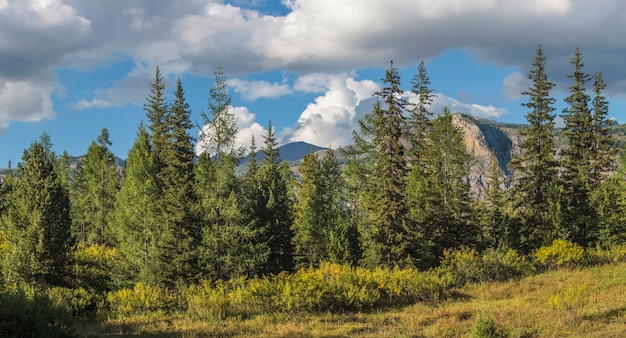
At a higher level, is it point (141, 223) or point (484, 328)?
point (141, 223)

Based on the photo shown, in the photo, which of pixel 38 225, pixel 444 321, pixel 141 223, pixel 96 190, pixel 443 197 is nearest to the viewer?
pixel 444 321

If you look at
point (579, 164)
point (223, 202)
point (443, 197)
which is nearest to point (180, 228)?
point (223, 202)

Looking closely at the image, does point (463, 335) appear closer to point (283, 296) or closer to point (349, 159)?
point (283, 296)

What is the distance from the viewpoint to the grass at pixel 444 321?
16.6 meters

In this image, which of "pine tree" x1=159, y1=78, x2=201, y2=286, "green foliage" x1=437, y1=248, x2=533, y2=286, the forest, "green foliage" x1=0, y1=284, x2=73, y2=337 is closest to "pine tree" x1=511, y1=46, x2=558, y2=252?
the forest

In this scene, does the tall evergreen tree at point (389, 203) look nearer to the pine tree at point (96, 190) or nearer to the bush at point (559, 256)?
the bush at point (559, 256)

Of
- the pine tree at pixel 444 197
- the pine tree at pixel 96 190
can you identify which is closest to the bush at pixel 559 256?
the pine tree at pixel 444 197

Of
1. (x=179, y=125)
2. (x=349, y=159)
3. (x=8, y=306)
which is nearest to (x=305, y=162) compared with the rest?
(x=349, y=159)

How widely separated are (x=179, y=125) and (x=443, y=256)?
2404 cm

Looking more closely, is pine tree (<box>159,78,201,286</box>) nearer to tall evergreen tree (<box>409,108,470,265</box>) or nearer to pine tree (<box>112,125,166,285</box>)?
pine tree (<box>112,125,166,285</box>)

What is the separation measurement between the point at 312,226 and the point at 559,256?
1881cm

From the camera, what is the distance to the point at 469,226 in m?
35.2

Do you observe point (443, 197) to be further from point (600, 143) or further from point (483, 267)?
point (600, 143)

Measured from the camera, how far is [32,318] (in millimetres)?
13023
